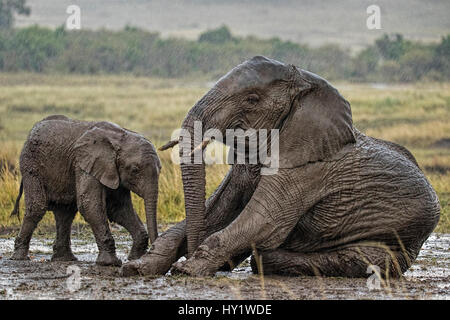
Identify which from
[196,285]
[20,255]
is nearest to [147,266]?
[196,285]

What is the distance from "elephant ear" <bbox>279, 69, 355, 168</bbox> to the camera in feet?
26.8

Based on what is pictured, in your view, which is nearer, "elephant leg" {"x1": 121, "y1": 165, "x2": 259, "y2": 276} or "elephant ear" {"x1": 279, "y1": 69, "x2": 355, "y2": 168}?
"elephant ear" {"x1": 279, "y1": 69, "x2": 355, "y2": 168}

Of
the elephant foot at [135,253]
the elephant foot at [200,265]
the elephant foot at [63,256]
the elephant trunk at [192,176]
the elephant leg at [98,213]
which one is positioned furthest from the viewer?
the elephant foot at [63,256]

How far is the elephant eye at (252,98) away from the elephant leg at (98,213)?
7.31 ft

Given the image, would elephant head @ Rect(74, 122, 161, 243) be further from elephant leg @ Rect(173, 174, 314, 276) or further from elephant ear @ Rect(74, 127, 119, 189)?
elephant leg @ Rect(173, 174, 314, 276)

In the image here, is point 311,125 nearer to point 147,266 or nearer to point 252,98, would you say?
point 252,98

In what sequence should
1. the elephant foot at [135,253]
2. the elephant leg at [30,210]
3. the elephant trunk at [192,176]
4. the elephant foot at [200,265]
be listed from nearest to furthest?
the elephant trunk at [192,176], the elephant foot at [200,265], the elephant foot at [135,253], the elephant leg at [30,210]

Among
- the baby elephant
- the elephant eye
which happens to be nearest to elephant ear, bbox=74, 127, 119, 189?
the baby elephant

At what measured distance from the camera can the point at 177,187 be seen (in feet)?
49.5

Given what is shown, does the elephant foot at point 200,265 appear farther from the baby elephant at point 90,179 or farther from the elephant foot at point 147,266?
the baby elephant at point 90,179

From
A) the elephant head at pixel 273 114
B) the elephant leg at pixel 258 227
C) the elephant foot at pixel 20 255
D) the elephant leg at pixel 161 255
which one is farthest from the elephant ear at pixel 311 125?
the elephant foot at pixel 20 255

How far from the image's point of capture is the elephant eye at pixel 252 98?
802cm

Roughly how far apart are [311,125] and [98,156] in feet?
7.85
